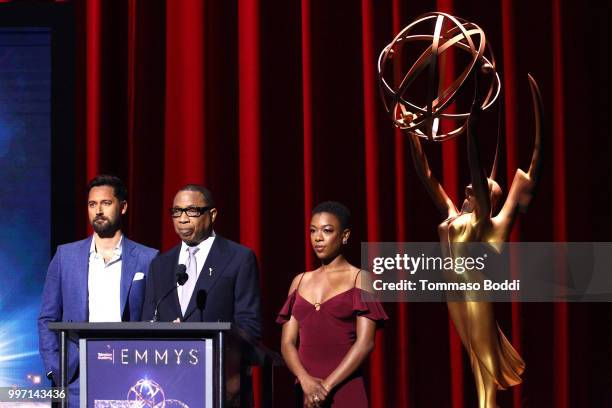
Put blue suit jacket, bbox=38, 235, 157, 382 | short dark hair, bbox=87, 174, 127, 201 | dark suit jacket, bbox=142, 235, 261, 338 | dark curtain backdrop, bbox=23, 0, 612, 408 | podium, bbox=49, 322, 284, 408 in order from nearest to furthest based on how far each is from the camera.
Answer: podium, bbox=49, 322, 284, 408
dark suit jacket, bbox=142, 235, 261, 338
blue suit jacket, bbox=38, 235, 157, 382
short dark hair, bbox=87, 174, 127, 201
dark curtain backdrop, bbox=23, 0, 612, 408

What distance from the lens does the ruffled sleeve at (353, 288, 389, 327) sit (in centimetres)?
412

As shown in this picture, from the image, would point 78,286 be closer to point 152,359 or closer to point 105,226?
point 105,226

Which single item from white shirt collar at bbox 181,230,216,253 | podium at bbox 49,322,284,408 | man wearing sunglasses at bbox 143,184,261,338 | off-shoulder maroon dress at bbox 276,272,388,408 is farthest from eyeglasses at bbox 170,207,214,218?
podium at bbox 49,322,284,408

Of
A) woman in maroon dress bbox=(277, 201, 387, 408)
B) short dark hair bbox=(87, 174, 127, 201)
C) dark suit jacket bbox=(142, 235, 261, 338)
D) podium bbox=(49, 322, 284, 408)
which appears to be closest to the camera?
podium bbox=(49, 322, 284, 408)

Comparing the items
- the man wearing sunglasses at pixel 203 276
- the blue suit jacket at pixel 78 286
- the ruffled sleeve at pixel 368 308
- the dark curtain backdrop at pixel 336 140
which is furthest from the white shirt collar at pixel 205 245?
the dark curtain backdrop at pixel 336 140

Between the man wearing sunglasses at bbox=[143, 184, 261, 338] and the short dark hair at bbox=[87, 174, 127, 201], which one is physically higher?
the short dark hair at bbox=[87, 174, 127, 201]

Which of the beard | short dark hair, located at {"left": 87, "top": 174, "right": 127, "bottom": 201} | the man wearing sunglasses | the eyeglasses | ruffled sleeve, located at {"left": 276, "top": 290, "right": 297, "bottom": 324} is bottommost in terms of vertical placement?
ruffled sleeve, located at {"left": 276, "top": 290, "right": 297, "bottom": 324}

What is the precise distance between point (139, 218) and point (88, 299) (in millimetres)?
1393

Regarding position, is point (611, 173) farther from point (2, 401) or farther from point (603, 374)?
point (2, 401)

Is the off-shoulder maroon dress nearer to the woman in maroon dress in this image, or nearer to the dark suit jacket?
the woman in maroon dress

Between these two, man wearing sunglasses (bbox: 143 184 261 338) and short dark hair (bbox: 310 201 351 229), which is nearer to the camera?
man wearing sunglasses (bbox: 143 184 261 338)

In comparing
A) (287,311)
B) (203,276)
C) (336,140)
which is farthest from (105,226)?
(336,140)

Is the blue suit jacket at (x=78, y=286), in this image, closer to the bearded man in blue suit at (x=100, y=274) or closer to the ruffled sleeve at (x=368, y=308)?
the bearded man in blue suit at (x=100, y=274)

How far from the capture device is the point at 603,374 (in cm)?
553
